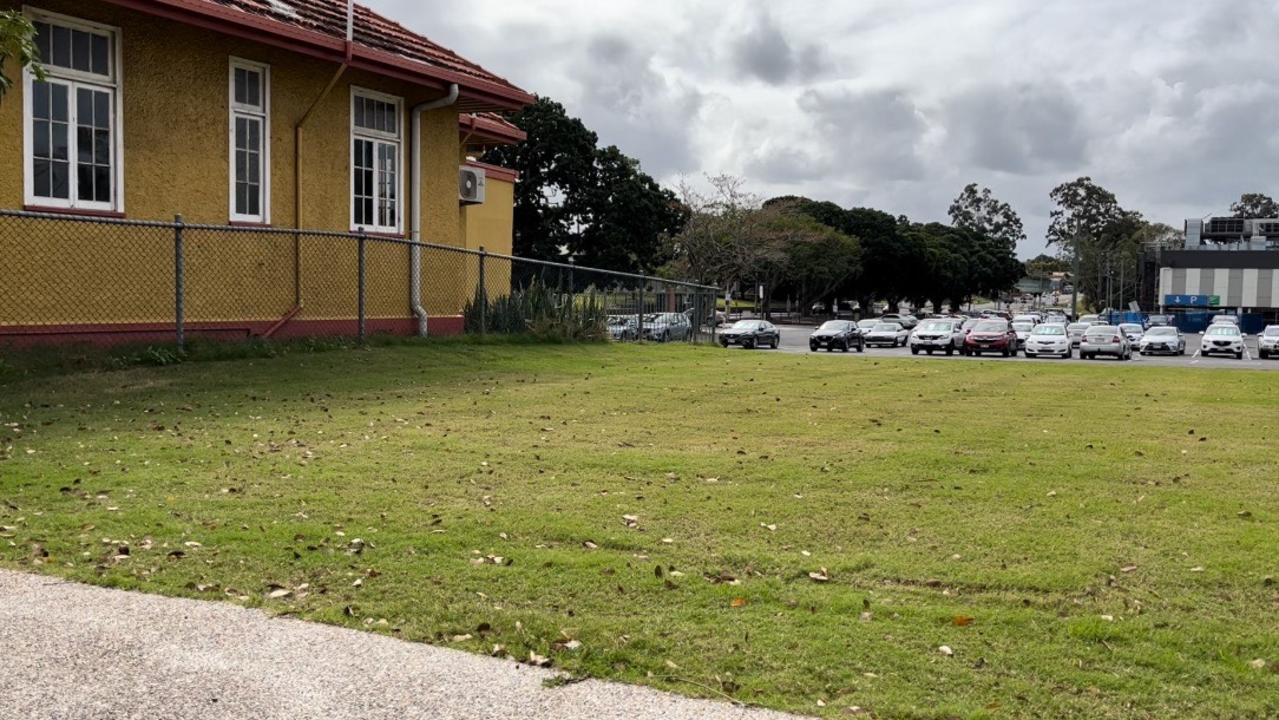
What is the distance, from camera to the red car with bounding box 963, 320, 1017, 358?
138ft

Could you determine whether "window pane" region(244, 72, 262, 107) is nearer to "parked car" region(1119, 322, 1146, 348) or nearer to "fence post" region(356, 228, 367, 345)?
"fence post" region(356, 228, 367, 345)

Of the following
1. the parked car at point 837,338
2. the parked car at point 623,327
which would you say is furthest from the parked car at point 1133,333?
the parked car at point 623,327

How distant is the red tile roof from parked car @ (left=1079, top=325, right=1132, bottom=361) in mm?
30944

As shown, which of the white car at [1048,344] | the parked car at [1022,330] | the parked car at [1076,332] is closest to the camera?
the white car at [1048,344]

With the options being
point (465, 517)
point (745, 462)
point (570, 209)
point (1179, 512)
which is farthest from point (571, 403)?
point (570, 209)

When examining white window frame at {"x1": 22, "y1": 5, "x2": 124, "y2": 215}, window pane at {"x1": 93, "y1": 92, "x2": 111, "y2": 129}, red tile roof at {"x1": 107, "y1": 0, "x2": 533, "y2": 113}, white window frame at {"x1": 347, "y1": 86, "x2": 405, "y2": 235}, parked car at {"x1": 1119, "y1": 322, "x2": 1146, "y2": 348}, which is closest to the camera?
white window frame at {"x1": 22, "y1": 5, "x2": 124, "y2": 215}

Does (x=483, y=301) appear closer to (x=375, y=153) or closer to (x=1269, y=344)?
(x=375, y=153)

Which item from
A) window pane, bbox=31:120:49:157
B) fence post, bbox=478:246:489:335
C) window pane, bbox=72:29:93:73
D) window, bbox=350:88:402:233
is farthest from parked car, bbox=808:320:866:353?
window pane, bbox=31:120:49:157

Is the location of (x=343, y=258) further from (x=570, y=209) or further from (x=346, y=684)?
(x=570, y=209)

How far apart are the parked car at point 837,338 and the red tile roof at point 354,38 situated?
26.3 m

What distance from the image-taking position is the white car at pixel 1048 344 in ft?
137

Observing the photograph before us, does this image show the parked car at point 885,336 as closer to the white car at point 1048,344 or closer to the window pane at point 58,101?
the white car at point 1048,344

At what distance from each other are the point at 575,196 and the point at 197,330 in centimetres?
4677

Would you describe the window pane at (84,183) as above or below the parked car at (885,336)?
above
